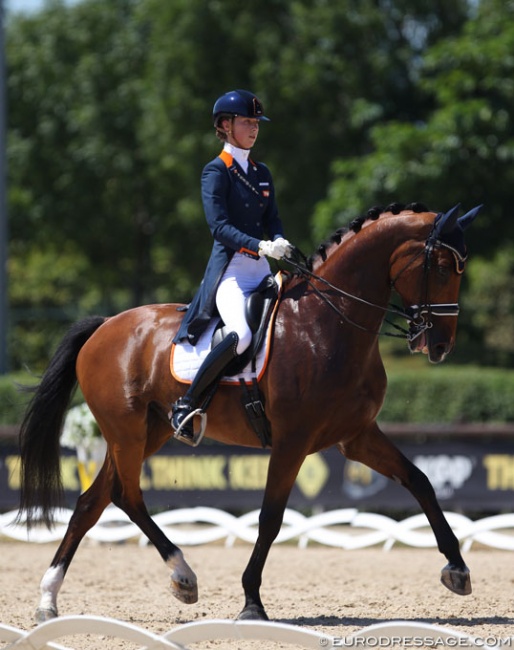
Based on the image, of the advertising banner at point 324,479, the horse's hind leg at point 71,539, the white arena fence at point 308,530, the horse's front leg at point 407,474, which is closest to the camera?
the horse's front leg at point 407,474

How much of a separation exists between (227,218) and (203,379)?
3.15 feet

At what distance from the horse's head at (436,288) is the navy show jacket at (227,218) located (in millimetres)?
961

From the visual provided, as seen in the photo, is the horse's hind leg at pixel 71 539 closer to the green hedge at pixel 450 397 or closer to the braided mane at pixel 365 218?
the braided mane at pixel 365 218

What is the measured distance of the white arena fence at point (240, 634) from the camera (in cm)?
436

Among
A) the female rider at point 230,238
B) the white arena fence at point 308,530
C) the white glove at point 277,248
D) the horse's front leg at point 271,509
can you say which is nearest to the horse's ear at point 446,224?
the white glove at point 277,248

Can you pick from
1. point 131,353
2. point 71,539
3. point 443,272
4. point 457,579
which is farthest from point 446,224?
point 71,539

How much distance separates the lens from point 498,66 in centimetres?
1638

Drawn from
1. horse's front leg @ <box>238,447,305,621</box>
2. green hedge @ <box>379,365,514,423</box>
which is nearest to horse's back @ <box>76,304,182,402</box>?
horse's front leg @ <box>238,447,305,621</box>

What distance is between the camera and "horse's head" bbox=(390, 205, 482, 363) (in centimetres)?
602

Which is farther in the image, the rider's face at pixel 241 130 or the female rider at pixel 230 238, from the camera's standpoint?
the rider's face at pixel 241 130

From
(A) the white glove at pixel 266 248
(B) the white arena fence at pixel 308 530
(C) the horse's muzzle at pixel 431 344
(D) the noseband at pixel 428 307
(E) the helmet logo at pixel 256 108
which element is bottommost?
(B) the white arena fence at pixel 308 530

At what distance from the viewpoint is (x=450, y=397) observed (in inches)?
543

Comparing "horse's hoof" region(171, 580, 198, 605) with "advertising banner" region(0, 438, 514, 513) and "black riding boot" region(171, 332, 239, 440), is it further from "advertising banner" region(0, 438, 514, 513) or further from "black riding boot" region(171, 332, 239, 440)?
"advertising banner" region(0, 438, 514, 513)

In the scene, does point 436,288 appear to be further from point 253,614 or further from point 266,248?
point 253,614
